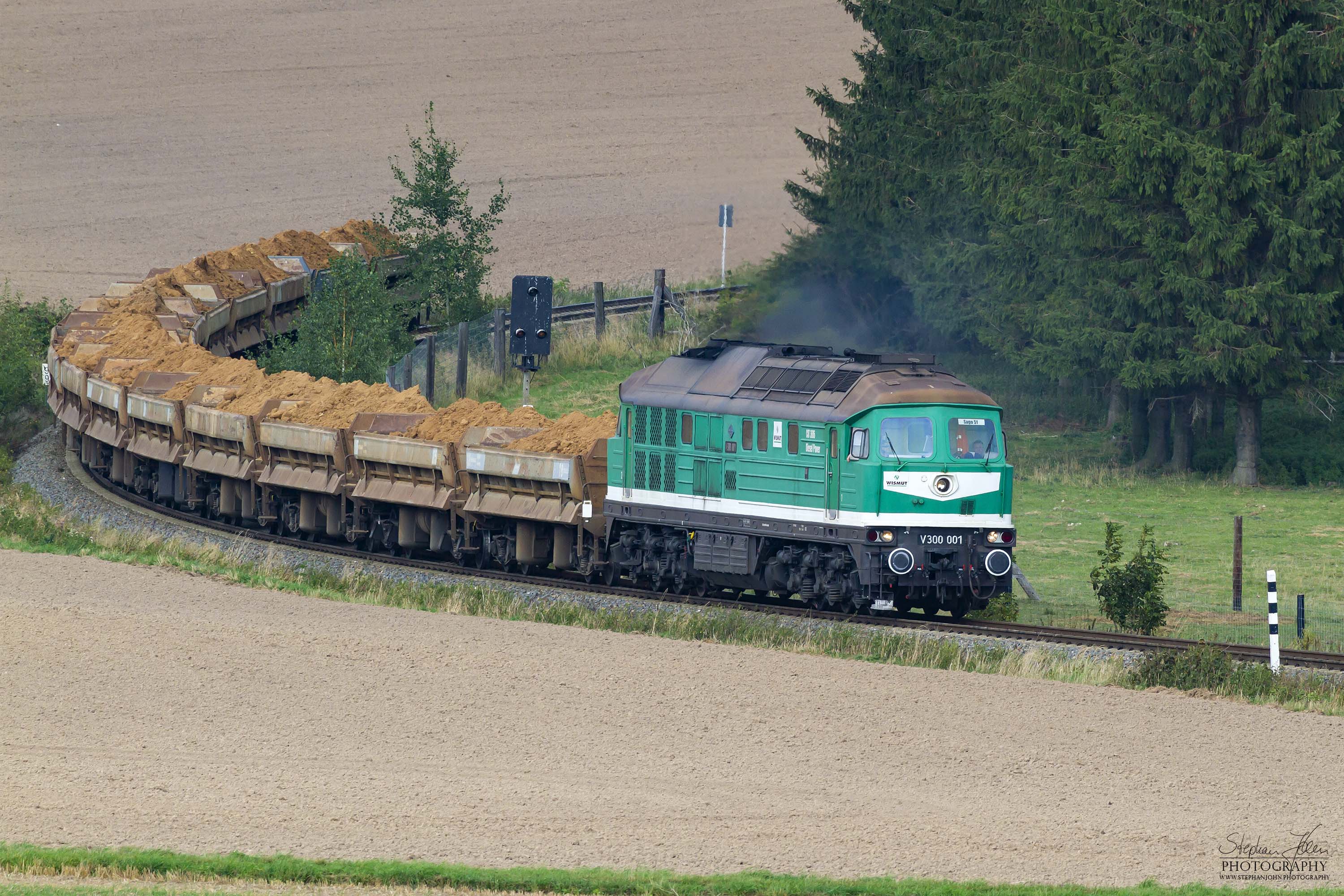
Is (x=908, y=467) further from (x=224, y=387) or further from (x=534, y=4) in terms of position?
(x=534, y=4)

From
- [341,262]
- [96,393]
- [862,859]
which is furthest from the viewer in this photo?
[341,262]

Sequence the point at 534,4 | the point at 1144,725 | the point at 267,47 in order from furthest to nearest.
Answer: the point at 534,4, the point at 267,47, the point at 1144,725

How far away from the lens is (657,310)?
51.9 meters

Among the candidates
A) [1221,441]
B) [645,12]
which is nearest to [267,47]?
[645,12]

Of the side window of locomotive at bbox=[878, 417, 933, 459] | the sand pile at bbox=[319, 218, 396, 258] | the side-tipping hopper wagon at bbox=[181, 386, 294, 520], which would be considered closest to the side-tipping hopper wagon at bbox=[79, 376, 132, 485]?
the side-tipping hopper wagon at bbox=[181, 386, 294, 520]

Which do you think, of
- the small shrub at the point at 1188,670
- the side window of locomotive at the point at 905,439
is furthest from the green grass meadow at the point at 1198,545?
the side window of locomotive at the point at 905,439

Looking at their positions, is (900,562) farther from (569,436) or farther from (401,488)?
(401,488)

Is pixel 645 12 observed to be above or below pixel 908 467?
above

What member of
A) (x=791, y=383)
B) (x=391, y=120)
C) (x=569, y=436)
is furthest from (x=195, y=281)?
(x=391, y=120)

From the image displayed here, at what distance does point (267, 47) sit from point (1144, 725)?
92.1 m

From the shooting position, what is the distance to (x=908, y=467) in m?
23.7

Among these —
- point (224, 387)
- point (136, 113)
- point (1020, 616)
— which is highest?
point (136, 113)

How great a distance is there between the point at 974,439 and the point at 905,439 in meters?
0.97

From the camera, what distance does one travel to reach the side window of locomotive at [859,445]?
77.9 feet
